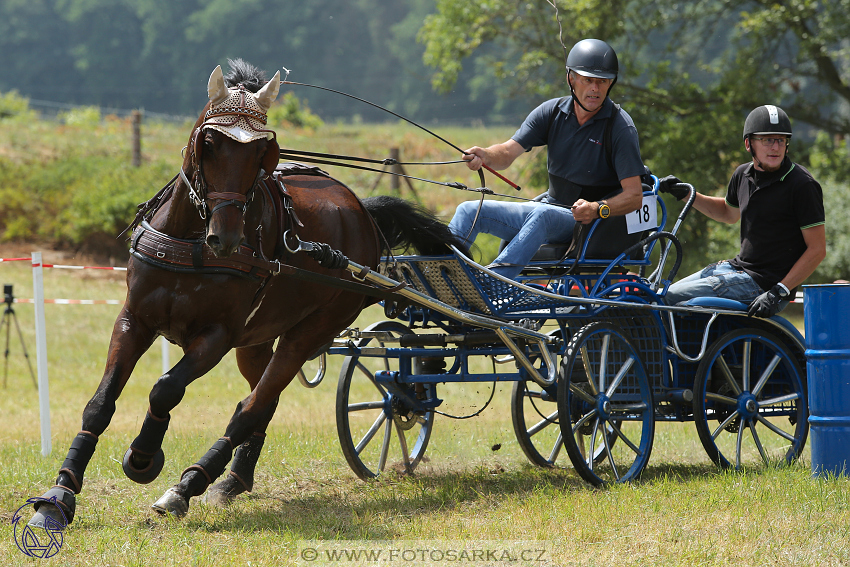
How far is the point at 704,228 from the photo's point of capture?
15.4 meters

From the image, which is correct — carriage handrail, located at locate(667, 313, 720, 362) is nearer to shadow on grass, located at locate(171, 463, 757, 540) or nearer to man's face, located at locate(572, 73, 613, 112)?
shadow on grass, located at locate(171, 463, 757, 540)

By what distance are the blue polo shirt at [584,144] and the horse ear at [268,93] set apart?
6.63 ft

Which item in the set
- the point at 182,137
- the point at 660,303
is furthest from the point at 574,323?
the point at 182,137

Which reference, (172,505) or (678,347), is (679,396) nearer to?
(678,347)

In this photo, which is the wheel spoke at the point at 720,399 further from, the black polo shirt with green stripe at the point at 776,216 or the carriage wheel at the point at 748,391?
the black polo shirt with green stripe at the point at 776,216

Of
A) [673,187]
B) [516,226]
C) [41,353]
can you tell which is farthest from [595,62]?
[41,353]

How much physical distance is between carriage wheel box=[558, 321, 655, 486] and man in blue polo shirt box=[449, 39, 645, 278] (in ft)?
1.88

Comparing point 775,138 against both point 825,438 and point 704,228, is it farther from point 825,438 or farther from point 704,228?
point 704,228

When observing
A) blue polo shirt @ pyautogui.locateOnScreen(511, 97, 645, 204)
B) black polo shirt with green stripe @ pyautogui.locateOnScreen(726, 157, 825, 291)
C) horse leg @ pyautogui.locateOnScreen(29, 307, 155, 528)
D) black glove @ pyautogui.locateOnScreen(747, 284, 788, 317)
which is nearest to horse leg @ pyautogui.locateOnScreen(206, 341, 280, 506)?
horse leg @ pyautogui.locateOnScreen(29, 307, 155, 528)

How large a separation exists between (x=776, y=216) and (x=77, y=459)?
3977 millimetres

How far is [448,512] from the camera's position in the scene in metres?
4.36

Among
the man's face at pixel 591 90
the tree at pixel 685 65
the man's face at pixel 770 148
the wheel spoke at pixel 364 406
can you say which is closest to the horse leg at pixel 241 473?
the wheel spoke at pixel 364 406

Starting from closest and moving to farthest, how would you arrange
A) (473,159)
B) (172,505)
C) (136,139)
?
1. (172,505)
2. (473,159)
3. (136,139)

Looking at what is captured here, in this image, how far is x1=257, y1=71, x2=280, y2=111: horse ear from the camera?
3773 millimetres
